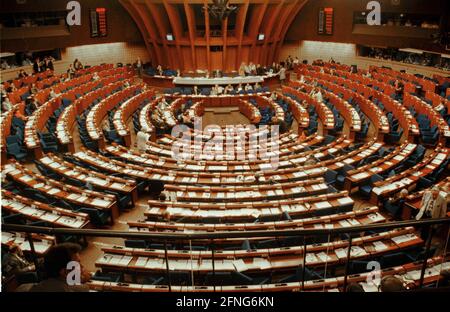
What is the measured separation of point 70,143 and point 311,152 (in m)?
9.39

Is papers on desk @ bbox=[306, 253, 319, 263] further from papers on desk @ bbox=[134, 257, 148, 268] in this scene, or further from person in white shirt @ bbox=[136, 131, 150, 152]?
person in white shirt @ bbox=[136, 131, 150, 152]

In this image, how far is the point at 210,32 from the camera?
28.6 metres

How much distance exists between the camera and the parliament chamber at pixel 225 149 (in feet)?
23.0

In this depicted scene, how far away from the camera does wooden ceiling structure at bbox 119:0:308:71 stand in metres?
26.9

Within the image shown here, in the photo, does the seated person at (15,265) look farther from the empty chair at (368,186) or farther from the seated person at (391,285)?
the empty chair at (368,186)

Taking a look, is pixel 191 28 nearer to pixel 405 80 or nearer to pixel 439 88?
pixel 405 80

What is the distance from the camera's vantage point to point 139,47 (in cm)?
3256

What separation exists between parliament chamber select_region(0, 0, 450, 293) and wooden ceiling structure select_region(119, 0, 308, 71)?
152mm

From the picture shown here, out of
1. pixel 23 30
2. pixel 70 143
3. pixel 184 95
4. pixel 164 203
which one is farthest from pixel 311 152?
pixel 23 30

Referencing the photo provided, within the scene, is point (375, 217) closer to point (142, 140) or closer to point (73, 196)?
point (73, 196)

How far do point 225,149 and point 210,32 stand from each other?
17094mm

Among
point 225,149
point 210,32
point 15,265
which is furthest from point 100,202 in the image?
point 210,32

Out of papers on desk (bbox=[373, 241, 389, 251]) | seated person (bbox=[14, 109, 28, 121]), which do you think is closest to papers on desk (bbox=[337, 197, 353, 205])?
papers on desk (bbox=[373, 241, 389, 251])
